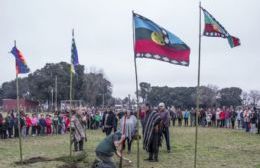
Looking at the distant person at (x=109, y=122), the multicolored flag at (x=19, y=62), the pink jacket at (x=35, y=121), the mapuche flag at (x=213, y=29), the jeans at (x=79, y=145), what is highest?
the mapuche flag at (x=213, y=29)

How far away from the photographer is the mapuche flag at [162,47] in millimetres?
12242

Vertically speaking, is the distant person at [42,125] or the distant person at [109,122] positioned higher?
the distant person at [109,122]

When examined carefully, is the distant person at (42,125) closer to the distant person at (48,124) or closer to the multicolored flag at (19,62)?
the distant person at (48,124)

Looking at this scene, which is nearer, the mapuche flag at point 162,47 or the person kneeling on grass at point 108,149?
the person kneeling on grass at point 108,149

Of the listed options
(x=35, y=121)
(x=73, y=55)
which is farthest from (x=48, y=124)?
(x=73, y=55)

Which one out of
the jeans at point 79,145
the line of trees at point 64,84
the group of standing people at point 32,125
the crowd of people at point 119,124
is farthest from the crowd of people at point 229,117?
the line of trees at point 64,84

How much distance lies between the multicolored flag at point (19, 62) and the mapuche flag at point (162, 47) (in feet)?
19.4

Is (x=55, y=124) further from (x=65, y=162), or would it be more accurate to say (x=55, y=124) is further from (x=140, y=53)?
(x=140, y=53)

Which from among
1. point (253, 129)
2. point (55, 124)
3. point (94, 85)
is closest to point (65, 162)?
point (55, 124)

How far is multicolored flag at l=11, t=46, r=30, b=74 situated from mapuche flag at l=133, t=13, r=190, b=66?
19.4ft

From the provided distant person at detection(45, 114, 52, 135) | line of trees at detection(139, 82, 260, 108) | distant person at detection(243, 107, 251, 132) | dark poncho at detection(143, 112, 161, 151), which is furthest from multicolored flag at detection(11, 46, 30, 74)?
line of trees at detection(139, 82, 260, 108)

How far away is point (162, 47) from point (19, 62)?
6.61 meters

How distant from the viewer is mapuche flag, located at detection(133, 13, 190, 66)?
12.2m

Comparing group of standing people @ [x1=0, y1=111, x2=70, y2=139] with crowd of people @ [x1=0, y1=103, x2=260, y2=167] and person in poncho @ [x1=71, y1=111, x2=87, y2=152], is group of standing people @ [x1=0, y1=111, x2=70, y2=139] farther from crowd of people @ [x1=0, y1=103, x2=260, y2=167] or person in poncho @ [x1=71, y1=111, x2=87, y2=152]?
person in poncho @ [x1=71, y1=111, x2=87, y2=152]
